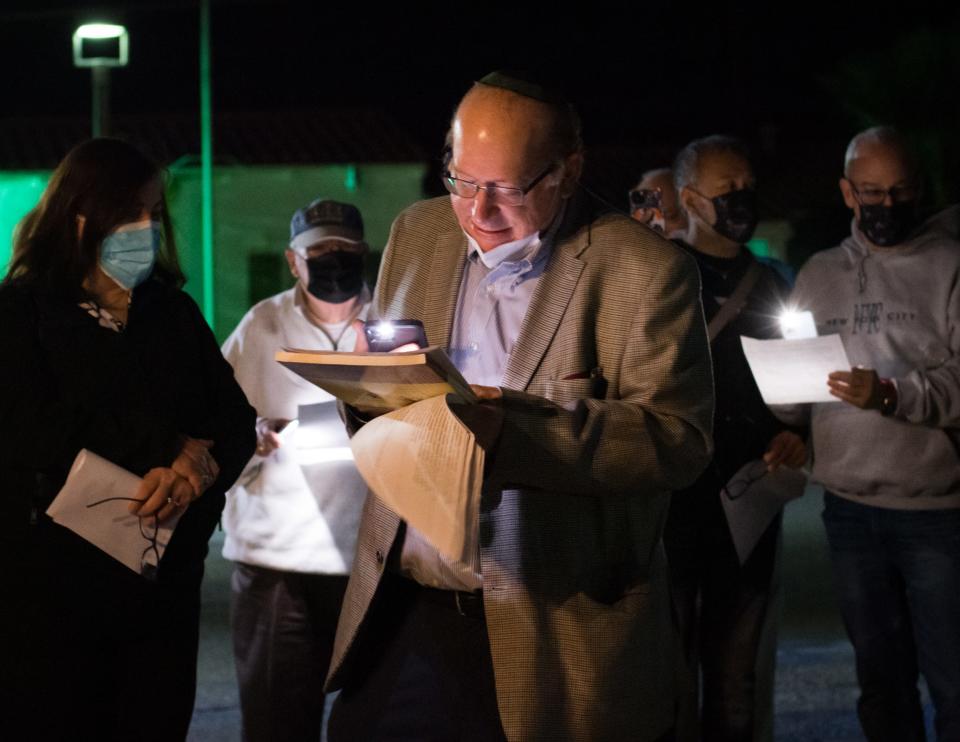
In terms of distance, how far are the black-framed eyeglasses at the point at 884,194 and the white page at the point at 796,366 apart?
0.61 m

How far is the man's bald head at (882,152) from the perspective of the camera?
5355 millimetres

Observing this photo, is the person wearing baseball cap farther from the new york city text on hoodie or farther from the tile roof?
the tile roof

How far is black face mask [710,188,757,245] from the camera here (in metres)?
5.56

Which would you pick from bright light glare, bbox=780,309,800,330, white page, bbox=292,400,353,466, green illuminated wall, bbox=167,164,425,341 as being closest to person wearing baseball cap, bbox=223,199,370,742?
white page, bbox=292,400,353,466

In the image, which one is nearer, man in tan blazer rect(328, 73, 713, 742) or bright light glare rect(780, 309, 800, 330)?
man in tan blazer rect(328, 73, 713, 742)

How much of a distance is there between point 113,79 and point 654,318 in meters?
38.9

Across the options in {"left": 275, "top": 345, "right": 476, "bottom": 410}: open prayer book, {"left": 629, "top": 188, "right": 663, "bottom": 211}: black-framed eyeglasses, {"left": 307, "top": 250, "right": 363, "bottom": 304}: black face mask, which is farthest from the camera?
{"left": 629, "top": 188, "right": 663, "bottom": 211}: black-framed eyeglasses

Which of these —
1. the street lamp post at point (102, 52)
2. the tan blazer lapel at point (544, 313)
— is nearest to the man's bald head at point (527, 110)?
the tan blazer lapel at point (544, 313)

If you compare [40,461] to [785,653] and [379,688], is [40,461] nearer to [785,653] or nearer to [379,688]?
[379,688]

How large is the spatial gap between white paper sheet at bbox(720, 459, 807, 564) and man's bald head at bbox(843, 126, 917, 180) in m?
1.16

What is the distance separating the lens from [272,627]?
5266mm

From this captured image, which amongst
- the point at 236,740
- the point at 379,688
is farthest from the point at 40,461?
the point at 236,740

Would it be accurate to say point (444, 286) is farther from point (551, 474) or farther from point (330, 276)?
point (330, 276)

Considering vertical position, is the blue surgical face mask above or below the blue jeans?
above
